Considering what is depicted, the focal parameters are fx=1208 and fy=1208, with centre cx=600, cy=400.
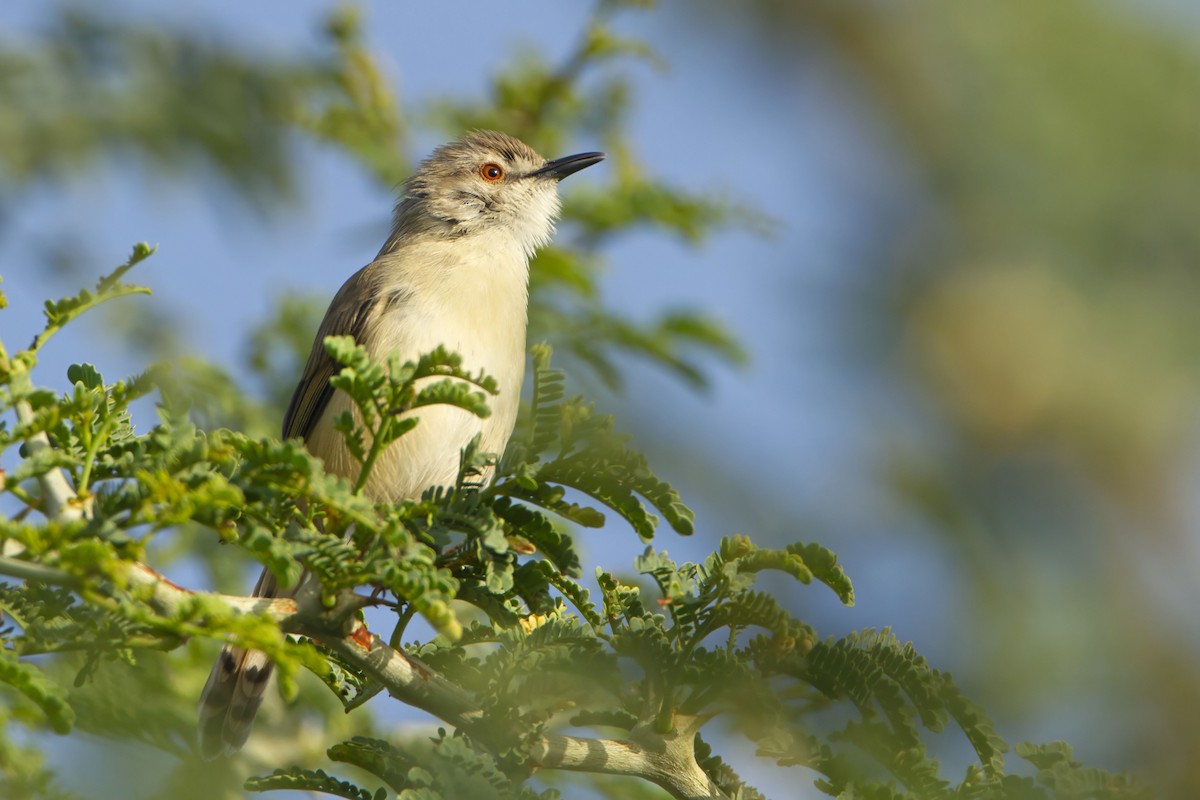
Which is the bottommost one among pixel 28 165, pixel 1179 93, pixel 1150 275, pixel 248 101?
pixel 1150 275

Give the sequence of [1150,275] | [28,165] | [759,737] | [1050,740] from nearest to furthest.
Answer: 1. [1150,275]
2. [1050,740]
3. [759,737]
4. [28,165]

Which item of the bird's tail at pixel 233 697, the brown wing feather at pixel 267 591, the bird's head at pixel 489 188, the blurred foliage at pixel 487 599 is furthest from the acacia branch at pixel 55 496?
the bird's head at pixel 489 188

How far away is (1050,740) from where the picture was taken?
7.34 ft

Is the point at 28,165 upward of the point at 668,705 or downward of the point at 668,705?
upward

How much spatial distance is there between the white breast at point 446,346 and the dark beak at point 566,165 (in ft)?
4.13

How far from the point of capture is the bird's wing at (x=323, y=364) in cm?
520

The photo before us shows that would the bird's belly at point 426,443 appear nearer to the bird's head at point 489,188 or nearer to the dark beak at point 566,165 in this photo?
the bird's head at point 489,188

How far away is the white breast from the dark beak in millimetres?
1259

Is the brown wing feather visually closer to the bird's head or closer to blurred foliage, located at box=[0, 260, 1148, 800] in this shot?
the bird's head

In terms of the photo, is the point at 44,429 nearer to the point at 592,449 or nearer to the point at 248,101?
the point at 592,449

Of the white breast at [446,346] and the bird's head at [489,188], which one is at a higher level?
the bird's head at [489,188]

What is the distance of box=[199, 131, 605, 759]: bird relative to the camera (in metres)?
4.57

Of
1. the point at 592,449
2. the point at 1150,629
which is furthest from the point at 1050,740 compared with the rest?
the point at 592,449

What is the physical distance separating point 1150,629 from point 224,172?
492cm
